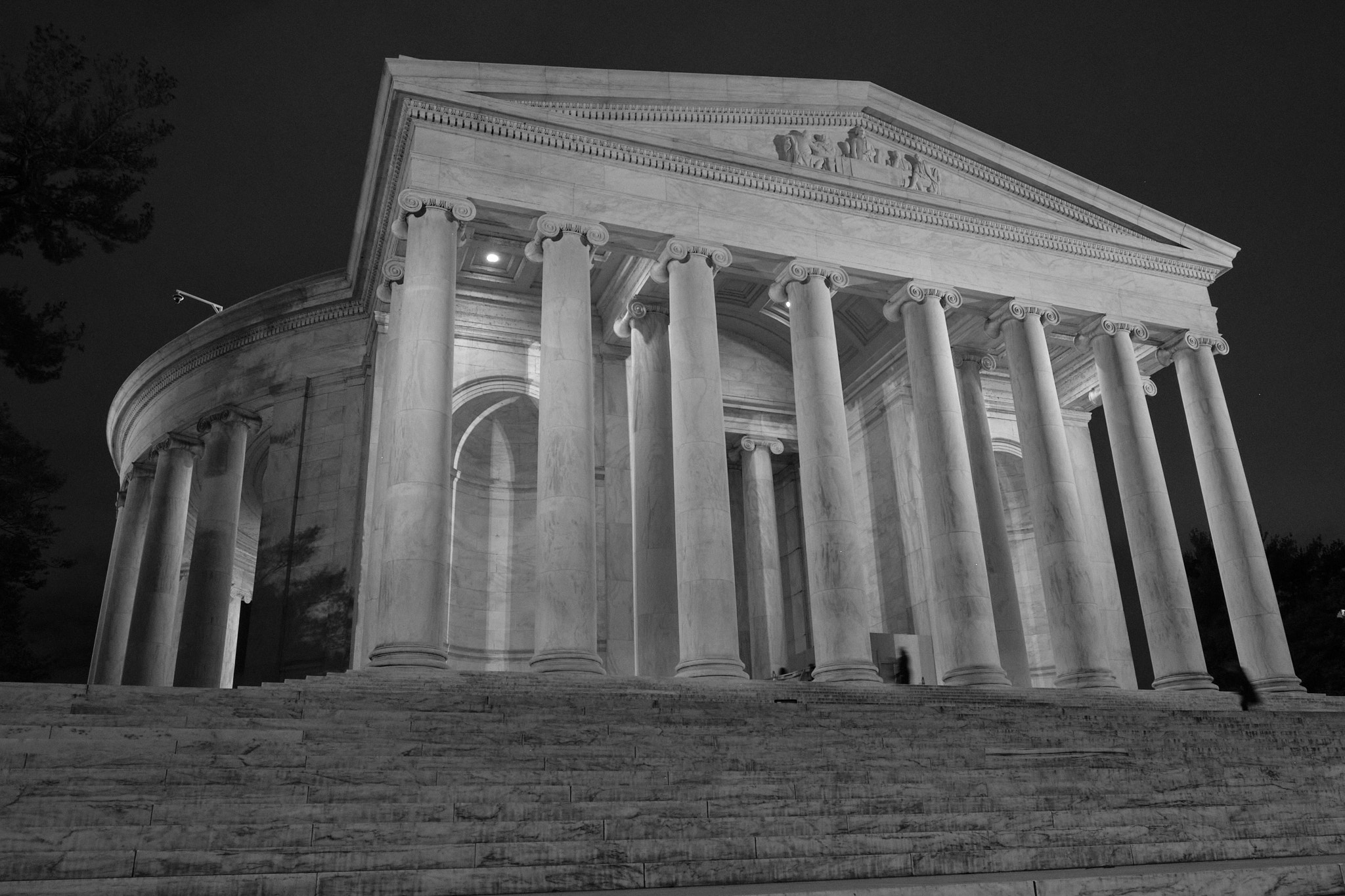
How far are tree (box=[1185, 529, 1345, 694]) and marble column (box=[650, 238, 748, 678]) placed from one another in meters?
36.1

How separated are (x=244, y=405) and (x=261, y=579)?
1014 cm

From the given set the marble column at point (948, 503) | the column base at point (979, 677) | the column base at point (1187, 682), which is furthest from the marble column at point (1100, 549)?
the column base at point (979, 677)

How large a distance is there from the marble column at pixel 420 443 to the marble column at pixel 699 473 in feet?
23.1

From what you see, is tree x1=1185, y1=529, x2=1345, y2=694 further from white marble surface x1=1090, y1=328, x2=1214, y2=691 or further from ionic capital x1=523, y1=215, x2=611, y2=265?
ionic capital x1=523, y1=215, x2=611, y2=265

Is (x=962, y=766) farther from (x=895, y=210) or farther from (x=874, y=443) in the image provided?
(x=874, y=443)

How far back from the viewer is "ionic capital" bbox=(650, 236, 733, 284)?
35.1 metres

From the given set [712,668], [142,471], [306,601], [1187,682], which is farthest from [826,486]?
[142,471]

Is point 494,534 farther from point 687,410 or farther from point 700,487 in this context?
point 700,487

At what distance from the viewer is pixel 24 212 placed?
1291 inches

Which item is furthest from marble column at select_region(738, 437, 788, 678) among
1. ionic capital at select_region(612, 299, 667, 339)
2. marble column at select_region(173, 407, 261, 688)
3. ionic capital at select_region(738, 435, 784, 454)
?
marble column at select_region(173, 407, 261, 688)

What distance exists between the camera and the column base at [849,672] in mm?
31031

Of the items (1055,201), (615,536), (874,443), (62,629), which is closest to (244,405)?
(615,536)

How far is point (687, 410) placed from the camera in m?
32.9

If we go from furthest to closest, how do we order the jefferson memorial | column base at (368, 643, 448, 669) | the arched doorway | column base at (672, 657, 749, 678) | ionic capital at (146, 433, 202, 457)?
1. ionic capital at (146, 433, 202, 457)
2. the arched doorway
3. the jefferson memorial
4. column base at (672, 657, 749, 678)
5. column base at (368, 643, 448, 669)
